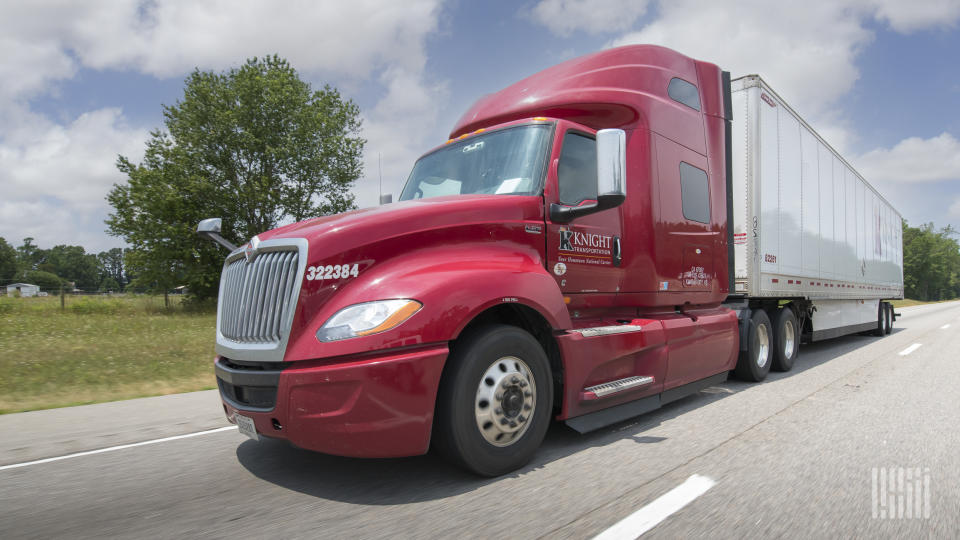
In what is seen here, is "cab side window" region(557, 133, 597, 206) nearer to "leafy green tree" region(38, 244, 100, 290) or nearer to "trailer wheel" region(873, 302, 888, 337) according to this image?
"trailer wheel" region(873, 302, 888, 337)

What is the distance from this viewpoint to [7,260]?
113688mm

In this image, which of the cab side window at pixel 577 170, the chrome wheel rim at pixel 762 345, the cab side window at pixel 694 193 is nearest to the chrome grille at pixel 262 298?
the cab side window at pixel 577 170

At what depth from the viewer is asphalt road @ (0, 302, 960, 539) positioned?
2736mm

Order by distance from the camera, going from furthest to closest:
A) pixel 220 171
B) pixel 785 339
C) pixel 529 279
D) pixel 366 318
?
pixel 220 171
pixel 785 339
pixel 529 279
pixel 366 318

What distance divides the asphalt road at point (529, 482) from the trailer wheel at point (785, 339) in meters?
2.47

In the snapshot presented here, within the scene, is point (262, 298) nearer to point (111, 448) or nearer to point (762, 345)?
point (111, 448)

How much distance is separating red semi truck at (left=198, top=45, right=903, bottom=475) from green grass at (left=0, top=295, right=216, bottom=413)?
446 cm

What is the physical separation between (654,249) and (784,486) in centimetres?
247

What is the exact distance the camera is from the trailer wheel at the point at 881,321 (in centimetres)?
1501

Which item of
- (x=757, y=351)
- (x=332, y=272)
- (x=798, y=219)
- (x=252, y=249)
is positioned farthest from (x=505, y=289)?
(x=798, y=219)

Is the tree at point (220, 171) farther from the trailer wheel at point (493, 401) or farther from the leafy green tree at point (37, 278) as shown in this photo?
the leafy green tree at point (37, 278)

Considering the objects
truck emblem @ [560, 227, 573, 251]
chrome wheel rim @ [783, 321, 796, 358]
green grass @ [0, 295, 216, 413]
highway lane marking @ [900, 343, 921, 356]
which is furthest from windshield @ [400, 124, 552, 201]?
highway lane marking @ [900, 343, 921, 356]

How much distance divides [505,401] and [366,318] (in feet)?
3.57

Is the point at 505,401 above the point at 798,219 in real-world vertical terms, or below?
below
